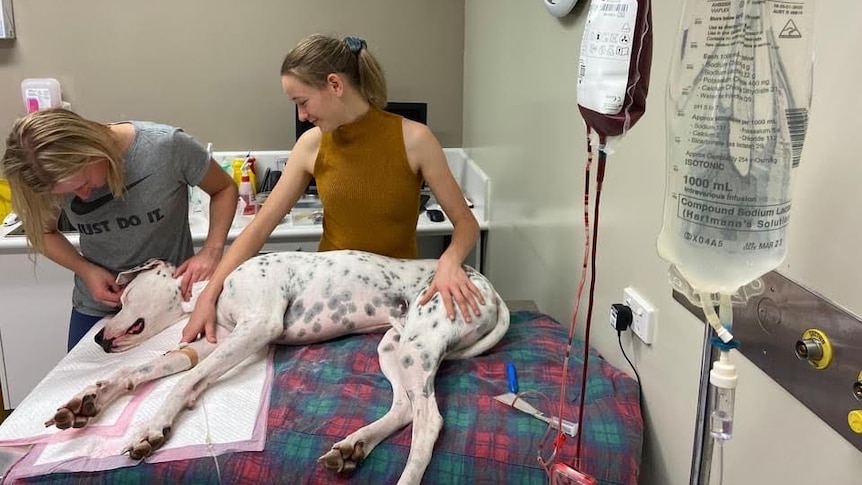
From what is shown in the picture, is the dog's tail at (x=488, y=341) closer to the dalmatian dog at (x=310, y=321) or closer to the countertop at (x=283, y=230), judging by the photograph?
the dalmatian dog at (x=310, y=321)

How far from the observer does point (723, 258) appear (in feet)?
2.84

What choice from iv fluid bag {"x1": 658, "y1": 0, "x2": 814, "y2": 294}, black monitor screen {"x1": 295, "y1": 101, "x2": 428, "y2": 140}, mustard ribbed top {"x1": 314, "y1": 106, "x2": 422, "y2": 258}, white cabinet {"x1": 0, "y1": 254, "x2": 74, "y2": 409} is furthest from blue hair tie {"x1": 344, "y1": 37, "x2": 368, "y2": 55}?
white cabinet {"x1": 0, "y1": 254, "x2": 74, "y2": 409}

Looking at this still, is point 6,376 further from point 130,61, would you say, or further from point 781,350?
point 781,350

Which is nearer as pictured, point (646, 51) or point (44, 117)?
point (646, 51)

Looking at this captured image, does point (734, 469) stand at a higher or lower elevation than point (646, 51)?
lower

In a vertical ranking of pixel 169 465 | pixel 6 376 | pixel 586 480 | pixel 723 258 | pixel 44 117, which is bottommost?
pixel 6 376

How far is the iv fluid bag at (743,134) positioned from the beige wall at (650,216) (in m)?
0.11

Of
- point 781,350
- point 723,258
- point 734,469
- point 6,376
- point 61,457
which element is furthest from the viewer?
point 6,376

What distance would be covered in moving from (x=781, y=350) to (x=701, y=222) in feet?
0.98

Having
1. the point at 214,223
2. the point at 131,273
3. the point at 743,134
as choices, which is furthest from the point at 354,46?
the point at 743,134

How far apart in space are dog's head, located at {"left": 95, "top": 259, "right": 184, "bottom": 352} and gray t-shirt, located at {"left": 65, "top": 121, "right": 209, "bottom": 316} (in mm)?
107

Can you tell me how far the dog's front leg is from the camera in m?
1.42

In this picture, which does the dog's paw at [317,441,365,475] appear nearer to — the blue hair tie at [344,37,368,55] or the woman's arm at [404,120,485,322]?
the woman's arm at [404,120,485,322]

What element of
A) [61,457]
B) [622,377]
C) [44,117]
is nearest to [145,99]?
[44,117]
